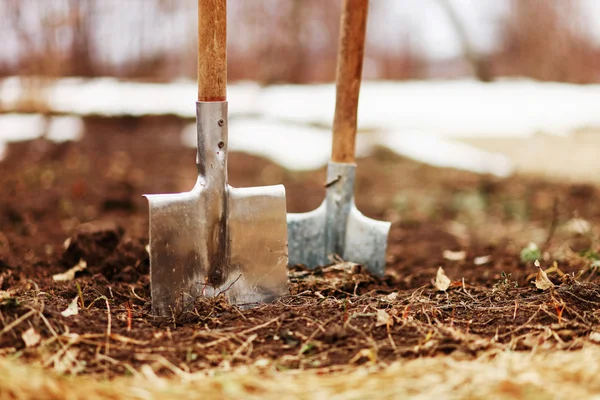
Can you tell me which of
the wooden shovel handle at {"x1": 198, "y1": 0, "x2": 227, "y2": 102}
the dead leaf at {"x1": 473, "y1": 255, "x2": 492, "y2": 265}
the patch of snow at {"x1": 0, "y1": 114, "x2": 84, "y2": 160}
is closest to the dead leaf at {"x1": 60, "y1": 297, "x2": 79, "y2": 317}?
the wooden shovel handle at {"x1": 198, "y1": 0, "x2": 227, "y2": 102}

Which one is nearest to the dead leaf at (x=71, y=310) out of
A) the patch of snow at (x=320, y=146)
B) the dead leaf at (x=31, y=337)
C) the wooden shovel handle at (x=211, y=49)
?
the dead leaf at (x=31, y=337)

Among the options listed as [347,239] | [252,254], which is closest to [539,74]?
[347,239]

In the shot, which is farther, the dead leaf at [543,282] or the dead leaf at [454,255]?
the dead leaf at [454,255]

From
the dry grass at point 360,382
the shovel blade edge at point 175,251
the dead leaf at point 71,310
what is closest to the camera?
the dry grass at point 360,382

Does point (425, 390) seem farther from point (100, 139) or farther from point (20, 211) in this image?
point (100, 139)

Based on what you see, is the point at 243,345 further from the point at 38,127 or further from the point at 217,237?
the point at 38,127

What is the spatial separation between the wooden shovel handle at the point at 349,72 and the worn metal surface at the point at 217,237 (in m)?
0.53

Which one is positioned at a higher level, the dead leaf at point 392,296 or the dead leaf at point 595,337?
the dead leaf at point 595,337

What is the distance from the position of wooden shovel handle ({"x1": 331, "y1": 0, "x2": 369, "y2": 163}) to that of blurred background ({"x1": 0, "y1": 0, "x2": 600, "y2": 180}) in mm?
3153

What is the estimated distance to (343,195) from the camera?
2.55 meters

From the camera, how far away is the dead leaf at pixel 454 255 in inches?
116

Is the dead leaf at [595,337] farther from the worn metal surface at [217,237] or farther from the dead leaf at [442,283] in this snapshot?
the worn metal surface at [217,237]

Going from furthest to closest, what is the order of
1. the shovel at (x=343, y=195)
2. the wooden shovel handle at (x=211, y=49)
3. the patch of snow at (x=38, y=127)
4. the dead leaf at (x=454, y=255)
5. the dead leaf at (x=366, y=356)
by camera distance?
the patch of snow at (x=38, y=127), the dead leaf at (x=454, y=255), the shovel at (x=343, y=195), the wooden shovel handle at (x=211, y=49), the dead leaf at (x=366, y=356)

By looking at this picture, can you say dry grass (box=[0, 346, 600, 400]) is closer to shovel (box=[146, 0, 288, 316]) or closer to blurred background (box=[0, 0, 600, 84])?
shovel (box=[146, 0, 288, 316])
